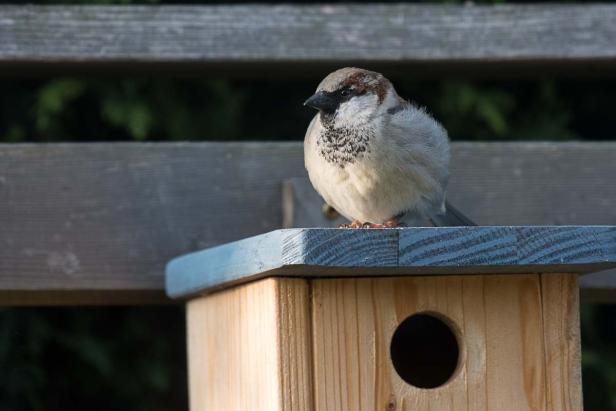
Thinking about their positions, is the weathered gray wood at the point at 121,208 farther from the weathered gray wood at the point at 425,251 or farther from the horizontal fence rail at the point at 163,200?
the weathered gray wood at the point at 425,251

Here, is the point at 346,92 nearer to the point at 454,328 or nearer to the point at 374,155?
the point at 374,155

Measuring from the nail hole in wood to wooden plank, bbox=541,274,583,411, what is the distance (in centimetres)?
22

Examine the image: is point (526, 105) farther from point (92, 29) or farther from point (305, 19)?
point (92, 29)

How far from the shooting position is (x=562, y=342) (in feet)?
5.34

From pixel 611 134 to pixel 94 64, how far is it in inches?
52.2

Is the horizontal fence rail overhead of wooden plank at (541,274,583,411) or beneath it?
overhead

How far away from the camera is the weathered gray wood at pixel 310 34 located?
1.92m

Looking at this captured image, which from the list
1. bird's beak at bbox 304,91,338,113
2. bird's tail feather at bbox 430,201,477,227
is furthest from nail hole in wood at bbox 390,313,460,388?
bird's beak at bbox 304,91,338,113

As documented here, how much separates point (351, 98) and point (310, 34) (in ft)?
0.44

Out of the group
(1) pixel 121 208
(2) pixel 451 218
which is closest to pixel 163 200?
(1) pixel 121 208

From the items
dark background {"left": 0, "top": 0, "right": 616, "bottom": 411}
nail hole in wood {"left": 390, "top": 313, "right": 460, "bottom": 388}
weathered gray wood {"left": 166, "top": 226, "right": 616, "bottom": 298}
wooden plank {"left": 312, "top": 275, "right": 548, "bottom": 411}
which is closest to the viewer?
weathered gray wood {"left": 166, "top": 226, "right": 616, "bottom": 298}

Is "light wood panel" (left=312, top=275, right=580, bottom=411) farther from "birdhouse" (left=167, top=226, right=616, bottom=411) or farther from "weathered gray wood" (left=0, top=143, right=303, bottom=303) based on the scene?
"weathered gray wood" (left=0, top=143, right=303, bottom=303)

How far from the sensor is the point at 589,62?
1963 mm

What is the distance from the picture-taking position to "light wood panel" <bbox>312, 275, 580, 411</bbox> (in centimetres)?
154
